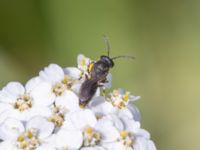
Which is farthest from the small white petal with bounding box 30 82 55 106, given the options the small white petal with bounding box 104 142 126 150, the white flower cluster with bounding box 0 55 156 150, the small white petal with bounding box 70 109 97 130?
the small white petal with bounding box 104 142 126 150

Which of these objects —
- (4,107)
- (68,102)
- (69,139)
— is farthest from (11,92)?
(69,139)

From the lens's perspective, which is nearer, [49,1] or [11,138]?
[11,138]

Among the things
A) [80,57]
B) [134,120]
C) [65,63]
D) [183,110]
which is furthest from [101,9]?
[134,120]

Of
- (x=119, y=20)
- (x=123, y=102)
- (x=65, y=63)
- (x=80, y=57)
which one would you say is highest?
(x=119, y=20)

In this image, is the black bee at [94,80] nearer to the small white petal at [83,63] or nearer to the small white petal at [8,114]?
the small white petal at [83,63]

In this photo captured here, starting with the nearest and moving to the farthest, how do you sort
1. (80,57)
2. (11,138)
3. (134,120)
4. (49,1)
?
(11,138) < (134,120) < (80,57) < (49,1)

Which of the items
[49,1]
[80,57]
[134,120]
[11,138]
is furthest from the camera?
[49,1]

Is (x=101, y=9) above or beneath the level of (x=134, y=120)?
above

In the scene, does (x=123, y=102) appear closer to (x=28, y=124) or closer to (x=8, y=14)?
(x=28, y=124)

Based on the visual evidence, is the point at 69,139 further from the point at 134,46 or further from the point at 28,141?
the point at 134,46
